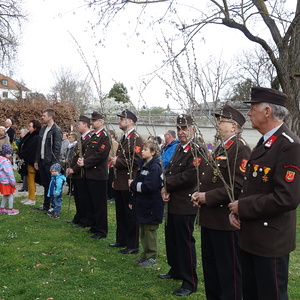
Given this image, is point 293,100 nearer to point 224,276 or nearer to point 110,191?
point 110,191

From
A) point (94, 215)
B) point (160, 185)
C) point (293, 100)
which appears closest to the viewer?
point (160, 185)

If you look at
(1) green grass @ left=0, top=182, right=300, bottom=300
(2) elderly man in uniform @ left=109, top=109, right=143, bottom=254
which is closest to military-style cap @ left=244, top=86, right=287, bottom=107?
(1) green grass @ left=0, top=182, right=300, bottom=300

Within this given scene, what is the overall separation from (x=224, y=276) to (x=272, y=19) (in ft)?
31.7

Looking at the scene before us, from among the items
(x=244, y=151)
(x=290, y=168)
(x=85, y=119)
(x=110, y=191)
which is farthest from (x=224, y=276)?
(x=110, y=191)

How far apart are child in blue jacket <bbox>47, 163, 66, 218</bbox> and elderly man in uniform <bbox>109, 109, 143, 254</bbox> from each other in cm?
235

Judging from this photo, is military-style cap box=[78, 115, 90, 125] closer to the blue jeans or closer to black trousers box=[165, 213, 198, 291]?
the blue jeans

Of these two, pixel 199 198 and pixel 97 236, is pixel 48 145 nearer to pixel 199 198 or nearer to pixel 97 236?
pixel 97 236

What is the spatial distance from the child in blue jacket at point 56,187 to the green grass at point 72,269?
0.97m

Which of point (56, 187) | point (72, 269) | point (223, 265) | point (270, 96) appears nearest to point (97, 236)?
point (72, 269)

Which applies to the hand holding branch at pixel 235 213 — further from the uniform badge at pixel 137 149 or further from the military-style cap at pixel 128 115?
the military-style cap at pixel 128 115

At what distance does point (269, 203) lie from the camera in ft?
9.62

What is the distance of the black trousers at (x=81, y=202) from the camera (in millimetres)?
7977

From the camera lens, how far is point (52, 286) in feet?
16.5

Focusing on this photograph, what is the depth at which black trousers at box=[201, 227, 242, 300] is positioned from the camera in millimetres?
3996
